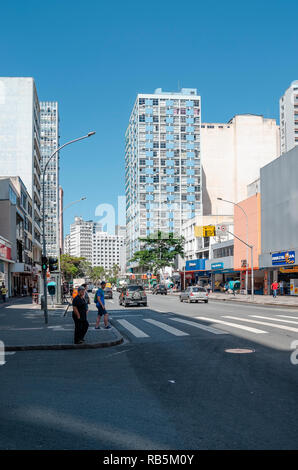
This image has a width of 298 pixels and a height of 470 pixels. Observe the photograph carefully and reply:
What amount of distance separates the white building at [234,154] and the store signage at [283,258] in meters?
68.5

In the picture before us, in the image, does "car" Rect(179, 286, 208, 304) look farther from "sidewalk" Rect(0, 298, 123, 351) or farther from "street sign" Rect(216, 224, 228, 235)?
"street sign" Rect(216, 224, 228, 235)

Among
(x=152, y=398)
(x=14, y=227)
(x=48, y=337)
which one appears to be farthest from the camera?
(x=14, y=227)

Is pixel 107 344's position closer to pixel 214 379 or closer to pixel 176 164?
pixel 214 379

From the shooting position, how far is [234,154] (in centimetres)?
12550

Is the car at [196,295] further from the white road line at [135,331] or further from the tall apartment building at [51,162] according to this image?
the tall apartment building at [51,162]

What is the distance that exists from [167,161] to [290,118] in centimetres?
3264

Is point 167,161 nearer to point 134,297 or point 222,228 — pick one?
point 222,228

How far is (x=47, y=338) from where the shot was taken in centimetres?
1479

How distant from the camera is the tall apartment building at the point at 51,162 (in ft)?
483

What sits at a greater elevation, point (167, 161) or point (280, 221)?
point (167, 161)

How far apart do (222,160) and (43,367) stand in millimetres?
123159

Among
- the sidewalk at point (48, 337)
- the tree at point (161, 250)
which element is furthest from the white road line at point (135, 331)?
the tree at point (161, 250)

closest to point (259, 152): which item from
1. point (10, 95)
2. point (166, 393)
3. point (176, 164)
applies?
point (176, 164)

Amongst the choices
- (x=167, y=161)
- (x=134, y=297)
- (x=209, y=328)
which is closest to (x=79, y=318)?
(x=209, y=328)
